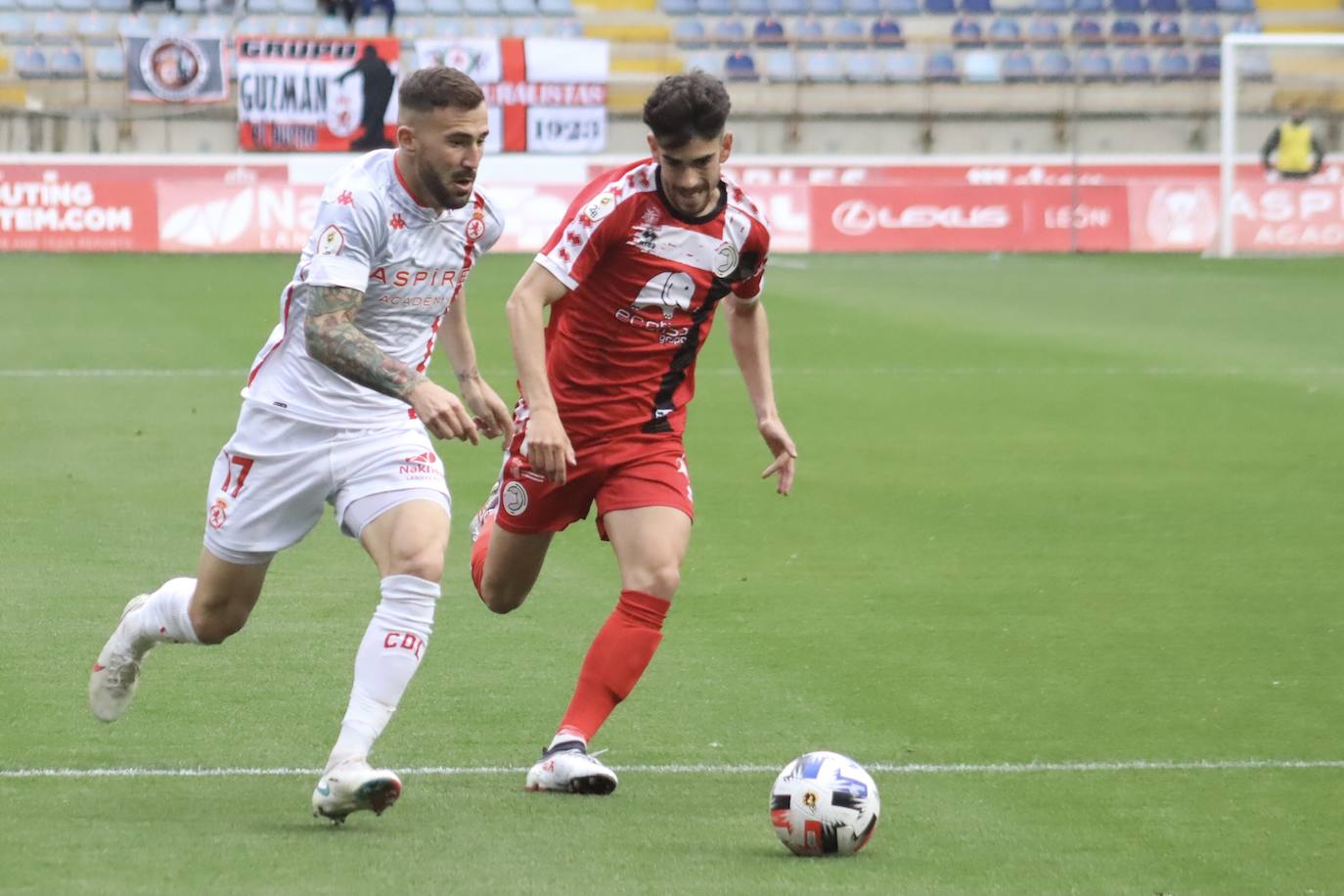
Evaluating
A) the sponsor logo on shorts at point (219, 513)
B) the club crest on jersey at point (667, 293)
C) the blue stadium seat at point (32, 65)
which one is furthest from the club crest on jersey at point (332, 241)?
the blue stadium seat at point (32, 65)

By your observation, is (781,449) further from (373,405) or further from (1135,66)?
(1135,66)

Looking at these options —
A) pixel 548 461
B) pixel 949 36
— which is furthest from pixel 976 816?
pixel 949 36

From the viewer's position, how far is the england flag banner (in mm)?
32594

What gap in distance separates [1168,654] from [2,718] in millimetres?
3760

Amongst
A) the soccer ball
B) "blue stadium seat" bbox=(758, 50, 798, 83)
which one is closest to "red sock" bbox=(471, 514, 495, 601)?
the soccer ball

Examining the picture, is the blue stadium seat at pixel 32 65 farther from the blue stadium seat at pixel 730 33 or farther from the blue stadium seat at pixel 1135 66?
the blue stadium seat at pixel 1135 66

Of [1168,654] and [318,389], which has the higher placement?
[318,389]

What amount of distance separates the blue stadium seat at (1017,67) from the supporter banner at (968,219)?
5.77 m

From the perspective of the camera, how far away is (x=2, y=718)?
6.00m

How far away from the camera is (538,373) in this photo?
5414 millimetres

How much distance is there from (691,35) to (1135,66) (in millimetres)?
7586

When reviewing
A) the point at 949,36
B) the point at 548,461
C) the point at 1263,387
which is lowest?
the point at 1263,387

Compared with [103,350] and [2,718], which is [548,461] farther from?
[103,350]

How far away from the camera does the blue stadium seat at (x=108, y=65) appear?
108 ft
